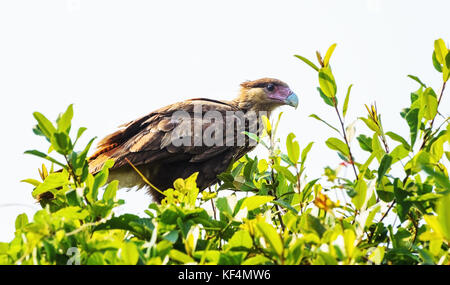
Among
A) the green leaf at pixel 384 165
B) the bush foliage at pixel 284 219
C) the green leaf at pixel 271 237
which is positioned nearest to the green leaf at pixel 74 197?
the bush foliage at pixel 284 219

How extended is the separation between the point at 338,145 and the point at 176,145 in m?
3.35

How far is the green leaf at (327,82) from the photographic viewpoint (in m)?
2.41

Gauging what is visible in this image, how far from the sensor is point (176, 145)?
5531 millimetres

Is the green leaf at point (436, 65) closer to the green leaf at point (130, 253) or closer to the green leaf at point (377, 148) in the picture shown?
the green leaf at point (377, 148)

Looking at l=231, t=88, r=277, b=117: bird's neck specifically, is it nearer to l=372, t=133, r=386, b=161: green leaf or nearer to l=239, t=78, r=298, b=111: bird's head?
l=239, t=78, r=298, b=111: bird's head

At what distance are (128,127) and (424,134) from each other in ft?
12.9

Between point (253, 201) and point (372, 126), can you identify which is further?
point (372, 126)

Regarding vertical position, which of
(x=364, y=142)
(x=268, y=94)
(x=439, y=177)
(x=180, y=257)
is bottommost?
(x=180, y=257)

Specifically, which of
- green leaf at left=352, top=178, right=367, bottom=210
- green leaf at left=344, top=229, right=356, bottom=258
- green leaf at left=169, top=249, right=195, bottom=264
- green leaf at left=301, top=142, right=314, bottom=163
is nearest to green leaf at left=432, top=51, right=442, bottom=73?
green leaf at left=301, top=142, right=314, bottom=163

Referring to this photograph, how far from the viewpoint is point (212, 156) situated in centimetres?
567

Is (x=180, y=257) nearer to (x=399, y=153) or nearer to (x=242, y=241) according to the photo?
(x=242, y=241)

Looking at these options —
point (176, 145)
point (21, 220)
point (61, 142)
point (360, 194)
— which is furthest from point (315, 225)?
point (176, 145)

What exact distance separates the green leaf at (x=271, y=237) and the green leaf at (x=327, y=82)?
0.92 meters
